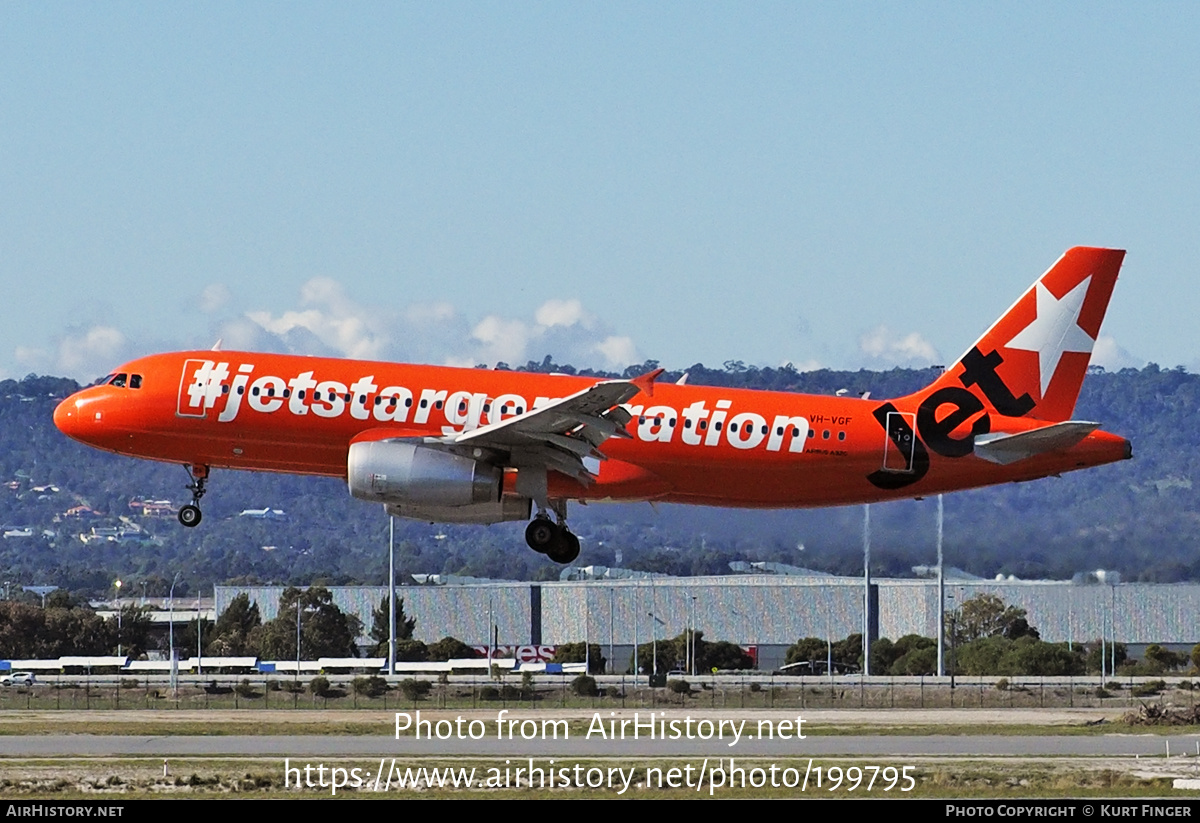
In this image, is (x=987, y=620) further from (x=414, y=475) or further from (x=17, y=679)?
(x=414, y=475)

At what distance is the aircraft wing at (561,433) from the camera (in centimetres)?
4350

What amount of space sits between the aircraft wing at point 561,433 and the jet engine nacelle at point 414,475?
59 centimetres

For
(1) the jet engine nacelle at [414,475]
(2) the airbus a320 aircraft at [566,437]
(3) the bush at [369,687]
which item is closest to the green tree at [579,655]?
(3) the bush at [369,687]

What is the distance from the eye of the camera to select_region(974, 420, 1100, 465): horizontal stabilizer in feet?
149

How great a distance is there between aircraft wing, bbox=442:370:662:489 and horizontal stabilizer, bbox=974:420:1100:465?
9073 millimetres

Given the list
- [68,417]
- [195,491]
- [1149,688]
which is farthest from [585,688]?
[68,417]

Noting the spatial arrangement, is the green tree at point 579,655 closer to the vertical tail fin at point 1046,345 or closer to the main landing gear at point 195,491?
the main landing gear at point 195,491

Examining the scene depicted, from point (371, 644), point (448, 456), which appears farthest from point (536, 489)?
point (371, 644)

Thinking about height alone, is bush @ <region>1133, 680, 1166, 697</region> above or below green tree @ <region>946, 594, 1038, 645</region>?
below

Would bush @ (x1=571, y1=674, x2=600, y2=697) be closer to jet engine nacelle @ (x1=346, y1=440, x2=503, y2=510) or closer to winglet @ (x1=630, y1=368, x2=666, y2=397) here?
jet engine nacelle @ (x1=346, y1=440, x2=503, y2=510)

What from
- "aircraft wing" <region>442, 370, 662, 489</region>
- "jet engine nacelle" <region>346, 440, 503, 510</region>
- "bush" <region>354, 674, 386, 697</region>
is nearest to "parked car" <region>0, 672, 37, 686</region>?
"bush" <region>354, 674, 386, 697</region>

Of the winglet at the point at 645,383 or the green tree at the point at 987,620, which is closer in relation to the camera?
the winglet at the point at 645,383

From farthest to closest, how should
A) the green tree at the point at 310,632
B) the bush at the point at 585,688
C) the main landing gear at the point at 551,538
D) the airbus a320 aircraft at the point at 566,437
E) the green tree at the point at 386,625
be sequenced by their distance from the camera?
the green tree at the point at 386,625 < the green tree at the point at 310,632 < the bush at the point at 585,688 < the main landing gear at the point at 551,538 < the airbus a320 aircraft at the point at 566,437

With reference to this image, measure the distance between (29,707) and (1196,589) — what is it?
66.1 meters
